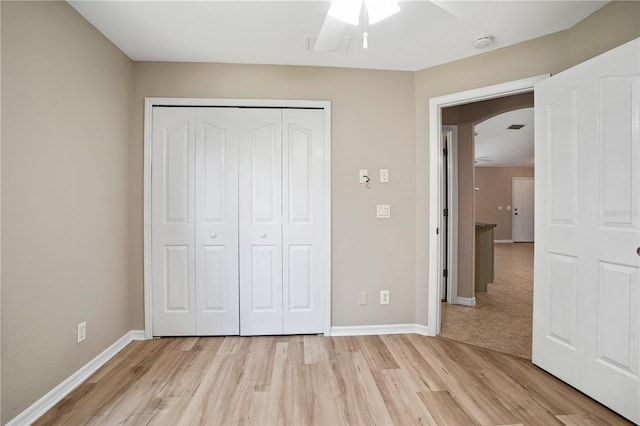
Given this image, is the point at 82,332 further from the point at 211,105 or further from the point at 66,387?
the point at 211,105

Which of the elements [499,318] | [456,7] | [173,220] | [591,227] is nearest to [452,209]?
[499,318]

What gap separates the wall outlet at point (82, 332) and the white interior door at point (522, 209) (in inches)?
443

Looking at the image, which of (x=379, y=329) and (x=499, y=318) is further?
(x=499, y=318)

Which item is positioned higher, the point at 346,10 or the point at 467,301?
the point at 346,10

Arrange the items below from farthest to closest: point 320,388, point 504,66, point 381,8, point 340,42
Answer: point 504,66 → point 320,388 → point 340,42 → point 381,8

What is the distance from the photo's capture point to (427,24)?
7.13 feet

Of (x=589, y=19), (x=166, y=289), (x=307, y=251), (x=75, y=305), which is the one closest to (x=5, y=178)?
(x=75, y=305)

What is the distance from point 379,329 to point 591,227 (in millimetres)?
1785

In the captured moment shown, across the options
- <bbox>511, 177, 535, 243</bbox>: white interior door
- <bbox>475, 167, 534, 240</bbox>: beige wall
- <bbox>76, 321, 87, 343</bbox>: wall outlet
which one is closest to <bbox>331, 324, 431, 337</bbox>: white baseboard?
<bbox>76, 321, 87, 343</bbox>: wall outlet

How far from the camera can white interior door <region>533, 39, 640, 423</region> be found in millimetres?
1729

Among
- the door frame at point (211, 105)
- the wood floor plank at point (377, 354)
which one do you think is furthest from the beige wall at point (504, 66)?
the door frame at point (211, 105)

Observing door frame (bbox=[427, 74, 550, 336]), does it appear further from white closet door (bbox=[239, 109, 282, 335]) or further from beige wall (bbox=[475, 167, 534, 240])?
beige wall (bbox=[475, 167, 534, 240])

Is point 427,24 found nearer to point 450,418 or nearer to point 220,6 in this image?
point 220,6

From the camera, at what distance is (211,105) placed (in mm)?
2773
